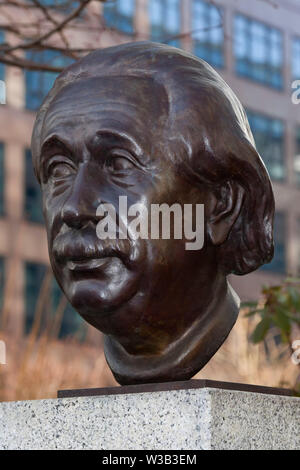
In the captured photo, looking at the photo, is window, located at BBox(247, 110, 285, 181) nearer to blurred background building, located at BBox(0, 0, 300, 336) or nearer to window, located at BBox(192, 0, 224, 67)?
blurred background building, located at BBox(0, 0, 300, 336)

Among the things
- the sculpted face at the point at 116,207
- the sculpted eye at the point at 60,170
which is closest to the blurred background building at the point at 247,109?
the sculpted eye at the point at 60,170

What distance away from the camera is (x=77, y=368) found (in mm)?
7195

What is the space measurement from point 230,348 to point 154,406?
4.38m

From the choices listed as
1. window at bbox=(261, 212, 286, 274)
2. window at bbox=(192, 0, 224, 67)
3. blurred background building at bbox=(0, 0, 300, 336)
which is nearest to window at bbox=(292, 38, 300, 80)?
blurred background building at bbox=(0, 0, 300, 336)

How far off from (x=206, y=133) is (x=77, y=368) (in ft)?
14.0

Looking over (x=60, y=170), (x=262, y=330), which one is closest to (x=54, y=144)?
(x=60, y=170)

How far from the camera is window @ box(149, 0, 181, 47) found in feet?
68.1

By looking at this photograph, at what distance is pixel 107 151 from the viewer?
3.25 metres

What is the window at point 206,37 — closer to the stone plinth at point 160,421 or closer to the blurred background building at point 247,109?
the blurred background building at point 247,109

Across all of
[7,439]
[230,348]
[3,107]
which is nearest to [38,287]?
[3,107]

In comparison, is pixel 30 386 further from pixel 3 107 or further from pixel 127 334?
pixel 3 107

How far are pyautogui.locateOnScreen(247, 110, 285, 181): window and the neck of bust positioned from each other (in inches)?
773

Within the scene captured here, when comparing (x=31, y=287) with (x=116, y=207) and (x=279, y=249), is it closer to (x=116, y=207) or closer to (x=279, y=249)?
(x=279, y=249)

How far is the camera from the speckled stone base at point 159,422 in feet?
9.57
